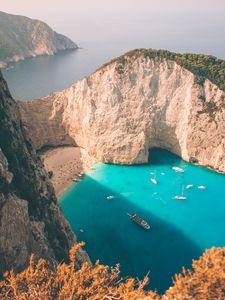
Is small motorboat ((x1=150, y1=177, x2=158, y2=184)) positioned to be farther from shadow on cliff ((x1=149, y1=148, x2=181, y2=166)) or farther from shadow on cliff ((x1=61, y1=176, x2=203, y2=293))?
shadow on cliff ((x1=61, y1=176, x2=203, y2=293))

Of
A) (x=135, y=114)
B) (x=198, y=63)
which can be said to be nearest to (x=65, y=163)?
(x=135, y=114)

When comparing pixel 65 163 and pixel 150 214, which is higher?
pixel 65 163

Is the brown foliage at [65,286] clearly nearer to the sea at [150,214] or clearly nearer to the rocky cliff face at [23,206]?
the rocky cliff face at [23,206]

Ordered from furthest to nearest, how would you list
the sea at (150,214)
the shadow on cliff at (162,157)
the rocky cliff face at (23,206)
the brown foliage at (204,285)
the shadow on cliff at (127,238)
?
1. the shadow on cliff at (162,157)
2. the sea at (150,214)
3. the shadow on cliff at (127,238)
4. the rocky cliff face at (23,206)
5. the brown foliage at (204,285)

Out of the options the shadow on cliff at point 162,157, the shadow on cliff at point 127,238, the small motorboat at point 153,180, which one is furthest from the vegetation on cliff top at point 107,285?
the shadow on cliff at point 162,157

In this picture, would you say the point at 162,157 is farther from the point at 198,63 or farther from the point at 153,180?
the point at 198,63

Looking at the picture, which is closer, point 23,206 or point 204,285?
point 204,285
